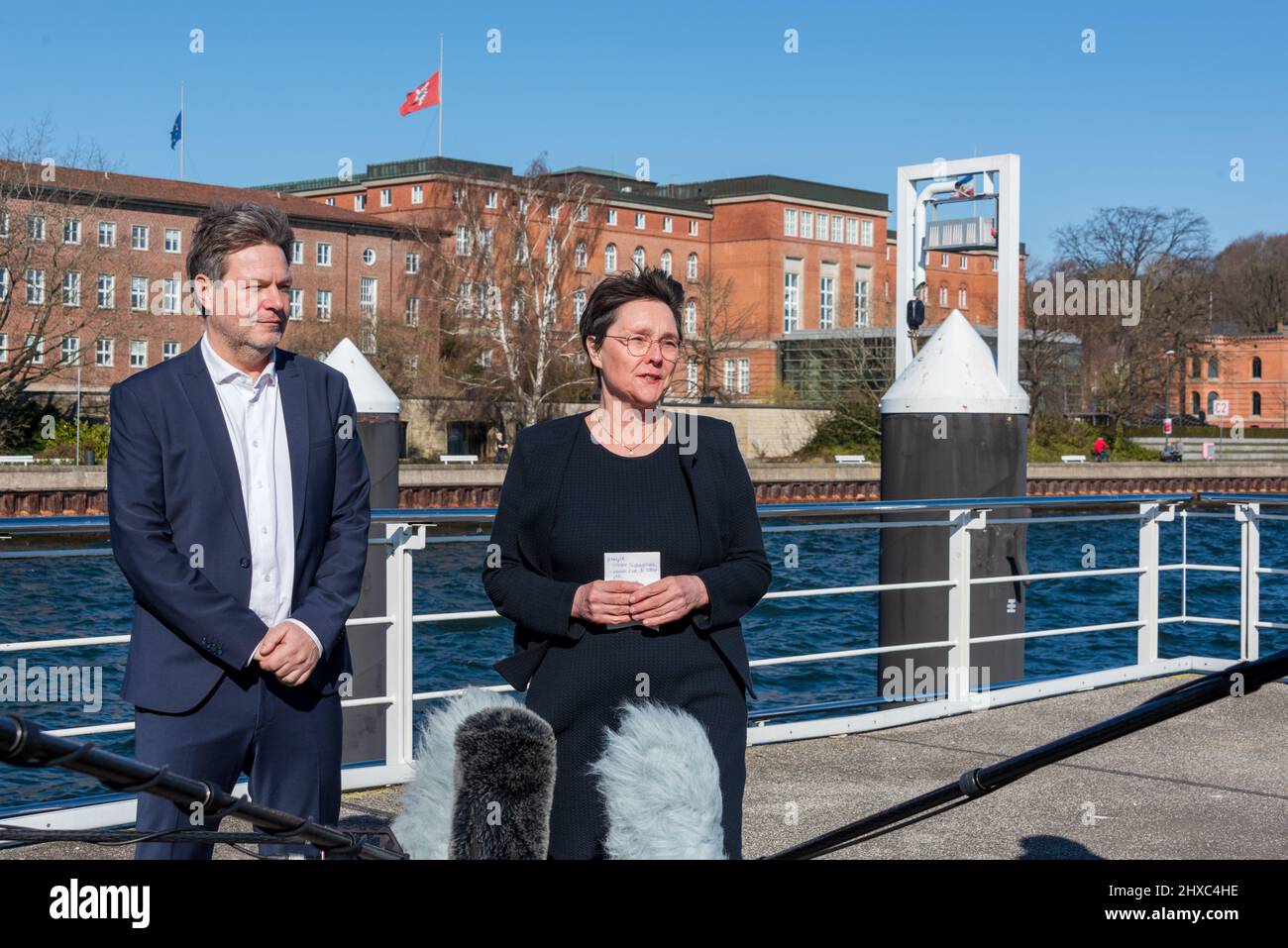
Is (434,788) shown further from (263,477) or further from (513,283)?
(513,283)

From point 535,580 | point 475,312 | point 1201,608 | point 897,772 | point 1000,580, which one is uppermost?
point 475,312

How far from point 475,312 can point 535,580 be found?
215 feet

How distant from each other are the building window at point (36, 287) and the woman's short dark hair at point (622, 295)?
2203 inches

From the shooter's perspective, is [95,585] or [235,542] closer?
[235,542]

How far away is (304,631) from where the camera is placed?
2.92 metres

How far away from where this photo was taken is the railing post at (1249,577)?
8398 millimetres

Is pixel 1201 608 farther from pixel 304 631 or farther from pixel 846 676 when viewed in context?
pixel 304 631

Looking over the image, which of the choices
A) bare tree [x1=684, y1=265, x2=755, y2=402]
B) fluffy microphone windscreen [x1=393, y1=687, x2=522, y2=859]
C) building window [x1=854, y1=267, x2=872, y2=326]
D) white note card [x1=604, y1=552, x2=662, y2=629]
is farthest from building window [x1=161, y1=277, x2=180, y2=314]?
fluffy microphone windscreen [x1=393, y1=687, x2=522, y2=859]

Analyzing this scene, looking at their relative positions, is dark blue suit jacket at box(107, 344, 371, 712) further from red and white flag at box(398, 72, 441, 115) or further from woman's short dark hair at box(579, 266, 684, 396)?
red and white flag at box(398, 72, 441, 115)

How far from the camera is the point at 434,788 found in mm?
2041

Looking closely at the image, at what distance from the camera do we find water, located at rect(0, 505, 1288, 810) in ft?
56.9

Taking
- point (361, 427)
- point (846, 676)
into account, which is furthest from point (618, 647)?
point (846, 676)

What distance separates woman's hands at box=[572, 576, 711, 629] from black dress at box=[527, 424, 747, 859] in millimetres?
49

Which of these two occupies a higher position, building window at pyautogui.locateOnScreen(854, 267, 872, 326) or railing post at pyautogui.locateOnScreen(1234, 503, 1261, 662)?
building window at pyautogui.locateOnScreen(854, 267, 872, 326)
